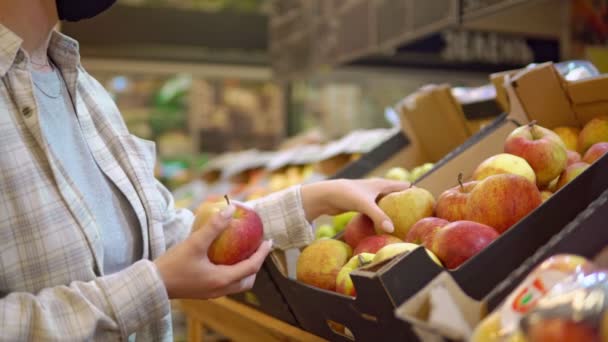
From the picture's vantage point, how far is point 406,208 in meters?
1.45

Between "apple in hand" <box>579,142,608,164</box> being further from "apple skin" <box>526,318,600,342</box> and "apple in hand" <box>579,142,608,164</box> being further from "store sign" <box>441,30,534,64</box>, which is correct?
"store sign" <box>441,30,534,64</box>

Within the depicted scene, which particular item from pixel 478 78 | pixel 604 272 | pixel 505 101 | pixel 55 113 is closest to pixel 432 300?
pixel 604 272

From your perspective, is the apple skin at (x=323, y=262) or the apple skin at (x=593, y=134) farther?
the apple skin at (x=593, y=134)

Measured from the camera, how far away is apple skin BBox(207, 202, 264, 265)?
1239 mm

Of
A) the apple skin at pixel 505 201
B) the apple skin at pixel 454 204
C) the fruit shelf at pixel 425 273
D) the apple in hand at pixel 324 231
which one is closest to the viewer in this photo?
the fruit shelf at pixel 425 273

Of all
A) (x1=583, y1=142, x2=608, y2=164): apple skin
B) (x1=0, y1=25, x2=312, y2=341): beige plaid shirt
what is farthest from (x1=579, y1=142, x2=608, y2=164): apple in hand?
(x1=0, y1=25, x2=312, y2=341): beige plaid shirt

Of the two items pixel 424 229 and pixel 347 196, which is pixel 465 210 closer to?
pixel 424 229

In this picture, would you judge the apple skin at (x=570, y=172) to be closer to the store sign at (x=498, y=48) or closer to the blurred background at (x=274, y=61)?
the blurred background at (x=274, y=61)

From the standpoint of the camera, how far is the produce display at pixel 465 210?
118 centimetres

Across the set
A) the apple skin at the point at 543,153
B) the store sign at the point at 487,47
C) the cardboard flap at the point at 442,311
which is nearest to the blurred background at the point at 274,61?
the store sign at the point at 487,47

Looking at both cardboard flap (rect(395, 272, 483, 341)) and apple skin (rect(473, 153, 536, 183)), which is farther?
apple skin (rect(473, 153, 536, 183))

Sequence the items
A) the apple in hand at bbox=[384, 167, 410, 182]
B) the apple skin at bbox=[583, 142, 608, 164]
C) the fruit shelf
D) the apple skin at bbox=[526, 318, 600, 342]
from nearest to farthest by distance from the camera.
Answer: the apple skin at bbox=[526, 318, 600, 342], the fruit shelf, the apple skin at bbox=[583, 142, 608, 164], the apple in hand at bbox=[384, 167, 410, 182]

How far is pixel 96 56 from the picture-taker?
20.2 ft

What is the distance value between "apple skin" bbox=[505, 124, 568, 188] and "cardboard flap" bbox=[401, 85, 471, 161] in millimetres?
726
